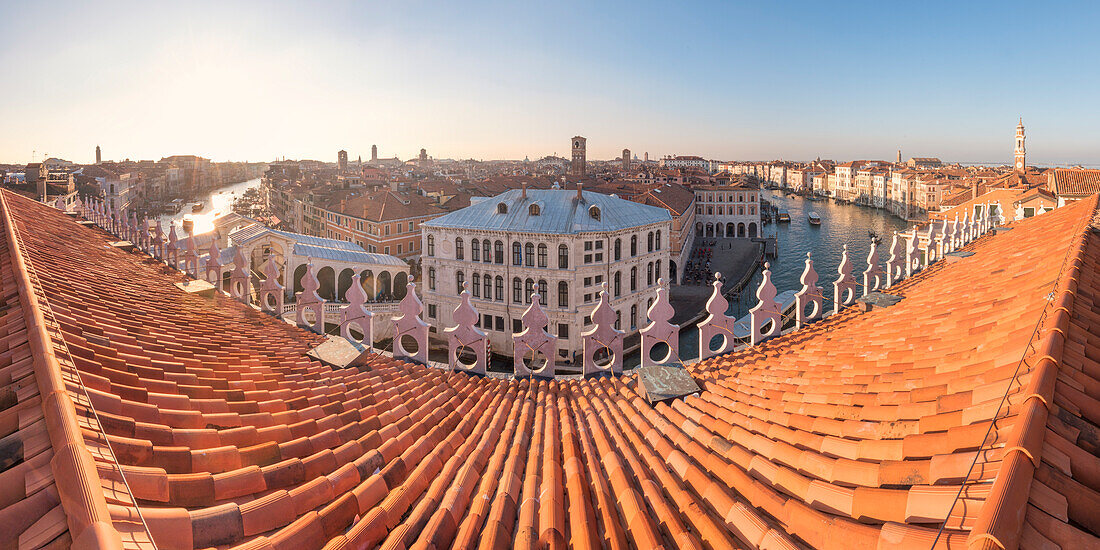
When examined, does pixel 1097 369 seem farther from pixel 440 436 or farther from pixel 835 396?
pixel 440 436

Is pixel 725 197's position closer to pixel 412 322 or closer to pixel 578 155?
pixel 578 155

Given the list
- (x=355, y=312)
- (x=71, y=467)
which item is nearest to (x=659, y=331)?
(x=355, y=312)

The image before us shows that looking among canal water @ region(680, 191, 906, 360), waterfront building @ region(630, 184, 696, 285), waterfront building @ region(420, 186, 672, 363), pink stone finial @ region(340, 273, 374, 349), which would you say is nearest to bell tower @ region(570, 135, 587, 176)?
canal water @ region(680, 191, 906, 360)

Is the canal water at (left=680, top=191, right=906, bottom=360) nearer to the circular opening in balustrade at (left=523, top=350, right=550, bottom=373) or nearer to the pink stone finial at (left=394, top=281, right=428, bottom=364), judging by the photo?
the circular opening in balustrade at (left=523, top=350, right=550, bottom=373)

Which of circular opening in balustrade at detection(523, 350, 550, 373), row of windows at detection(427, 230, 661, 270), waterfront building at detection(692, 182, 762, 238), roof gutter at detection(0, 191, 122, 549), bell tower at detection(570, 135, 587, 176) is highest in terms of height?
bell tower at detection(570, 135, 587, 176)

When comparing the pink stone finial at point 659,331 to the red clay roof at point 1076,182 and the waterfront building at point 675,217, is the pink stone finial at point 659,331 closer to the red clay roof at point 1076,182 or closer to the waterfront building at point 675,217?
the waterfront building at point 675,217

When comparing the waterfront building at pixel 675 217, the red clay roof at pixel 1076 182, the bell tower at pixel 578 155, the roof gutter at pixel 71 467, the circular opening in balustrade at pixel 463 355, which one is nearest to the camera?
the roof gutter at pixel 71 467

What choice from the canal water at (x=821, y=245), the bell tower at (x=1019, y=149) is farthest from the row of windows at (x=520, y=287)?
the bell tower at (x=1019, y=149)
